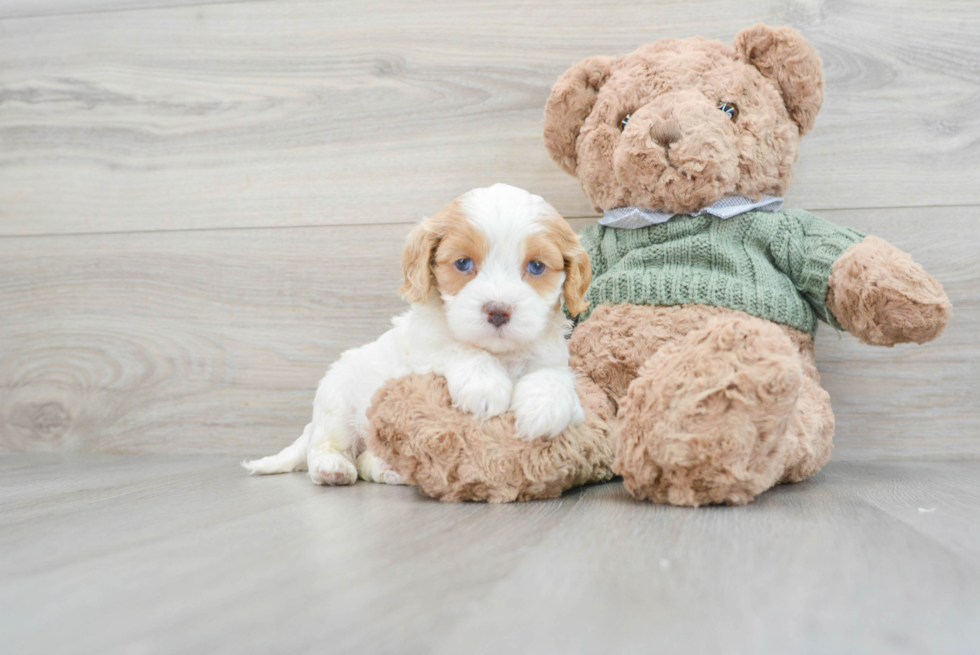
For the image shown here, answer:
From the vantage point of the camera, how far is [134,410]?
5.22ft

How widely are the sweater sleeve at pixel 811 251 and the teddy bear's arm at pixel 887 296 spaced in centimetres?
2

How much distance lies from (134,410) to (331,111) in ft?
2.43

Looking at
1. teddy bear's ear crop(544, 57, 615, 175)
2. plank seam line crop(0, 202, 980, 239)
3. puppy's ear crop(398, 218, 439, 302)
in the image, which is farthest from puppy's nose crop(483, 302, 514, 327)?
plank seam line crop(0, 202, 980, 239)

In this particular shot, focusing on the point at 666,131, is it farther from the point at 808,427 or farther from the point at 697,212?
the point at 808,427

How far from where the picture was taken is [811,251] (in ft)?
3.69

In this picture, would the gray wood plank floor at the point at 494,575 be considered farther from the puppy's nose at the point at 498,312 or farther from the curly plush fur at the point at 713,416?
the puppy's nose at the point at 498,312

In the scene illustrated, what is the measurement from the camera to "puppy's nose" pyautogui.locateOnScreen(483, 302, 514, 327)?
36.5 inches

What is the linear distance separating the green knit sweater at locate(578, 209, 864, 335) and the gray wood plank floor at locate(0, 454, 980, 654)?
28 cm

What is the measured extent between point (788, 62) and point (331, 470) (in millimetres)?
919

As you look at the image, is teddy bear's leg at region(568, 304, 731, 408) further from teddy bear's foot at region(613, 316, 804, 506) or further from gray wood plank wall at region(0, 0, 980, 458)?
gray wood plank wall at region(0, 0, 980, 458)

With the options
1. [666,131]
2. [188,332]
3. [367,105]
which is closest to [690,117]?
[666,131]

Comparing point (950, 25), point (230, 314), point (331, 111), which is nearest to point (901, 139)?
point (950, 25)

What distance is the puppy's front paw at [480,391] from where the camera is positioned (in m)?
0.95

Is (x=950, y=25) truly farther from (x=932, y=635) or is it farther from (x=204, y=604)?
(x=204, y=604)
